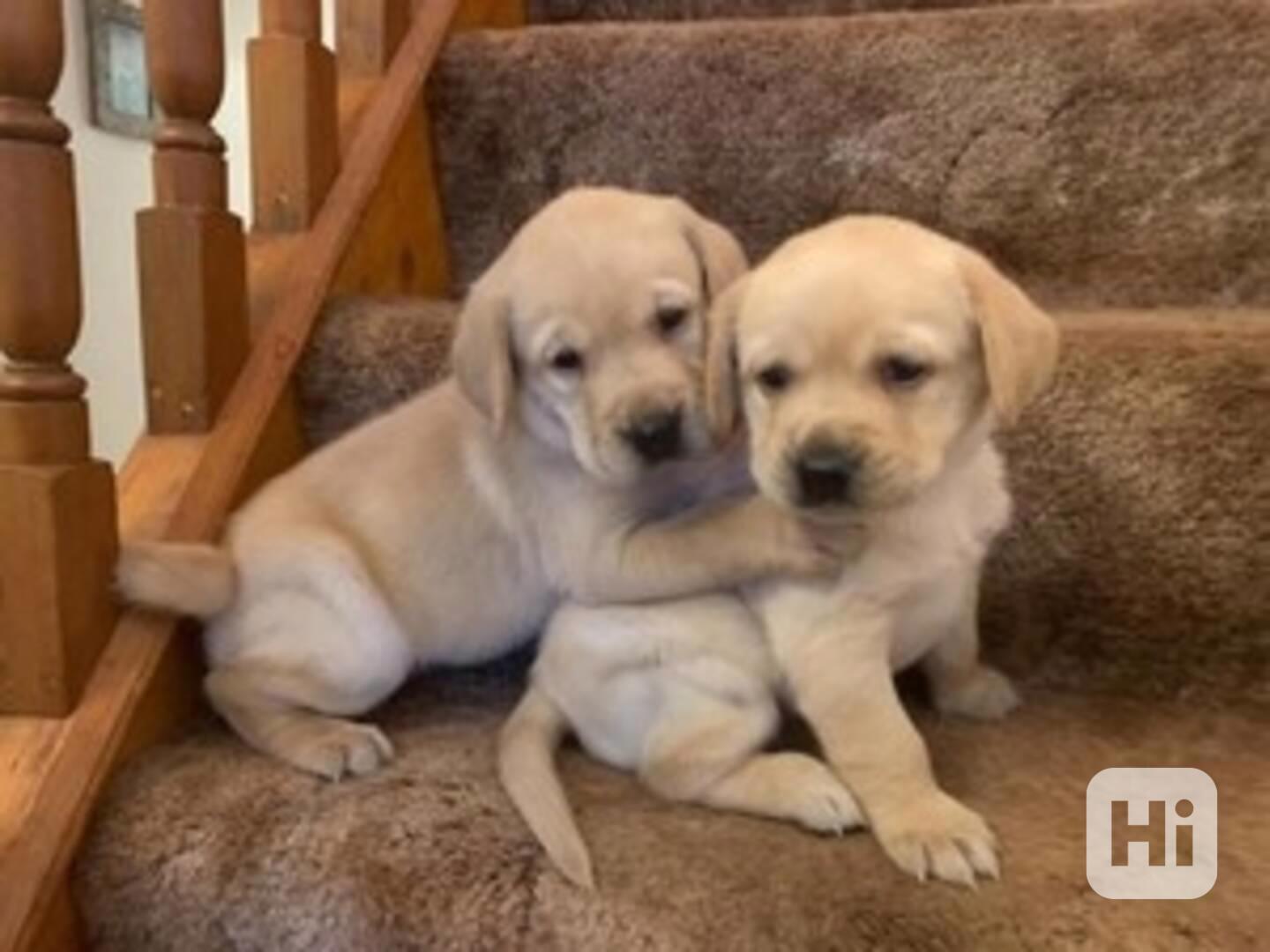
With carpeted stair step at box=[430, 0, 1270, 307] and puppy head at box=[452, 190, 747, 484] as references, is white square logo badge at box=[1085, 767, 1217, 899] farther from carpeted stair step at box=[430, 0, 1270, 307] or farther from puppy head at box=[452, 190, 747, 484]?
carpeted stair step at box=[430, 0, 1270, 307]

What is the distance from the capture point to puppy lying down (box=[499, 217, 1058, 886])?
3.06ft

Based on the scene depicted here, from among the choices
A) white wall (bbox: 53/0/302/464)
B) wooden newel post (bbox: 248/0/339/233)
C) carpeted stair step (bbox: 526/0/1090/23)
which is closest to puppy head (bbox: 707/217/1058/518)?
wooden newel post (bbox: 248/0/339/233)

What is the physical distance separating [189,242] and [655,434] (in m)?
0.44

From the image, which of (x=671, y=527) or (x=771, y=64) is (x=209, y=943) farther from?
(x=771, y=64)

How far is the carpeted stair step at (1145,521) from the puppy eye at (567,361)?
358mm

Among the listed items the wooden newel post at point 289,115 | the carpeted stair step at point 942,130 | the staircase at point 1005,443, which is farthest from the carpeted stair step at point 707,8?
the wooden newel post at point 289,115

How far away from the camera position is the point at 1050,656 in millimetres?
1184

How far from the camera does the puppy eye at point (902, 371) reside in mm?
959

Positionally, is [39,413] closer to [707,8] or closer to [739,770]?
[739,770]

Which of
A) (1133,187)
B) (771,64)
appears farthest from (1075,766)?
(771,64)

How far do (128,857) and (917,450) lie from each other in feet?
1.95

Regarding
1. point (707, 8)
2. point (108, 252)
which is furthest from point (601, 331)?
point (108, 252)

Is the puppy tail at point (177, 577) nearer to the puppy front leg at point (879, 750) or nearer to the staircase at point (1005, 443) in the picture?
the staircase at point (1005, 443)

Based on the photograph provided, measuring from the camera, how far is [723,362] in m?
1.04
